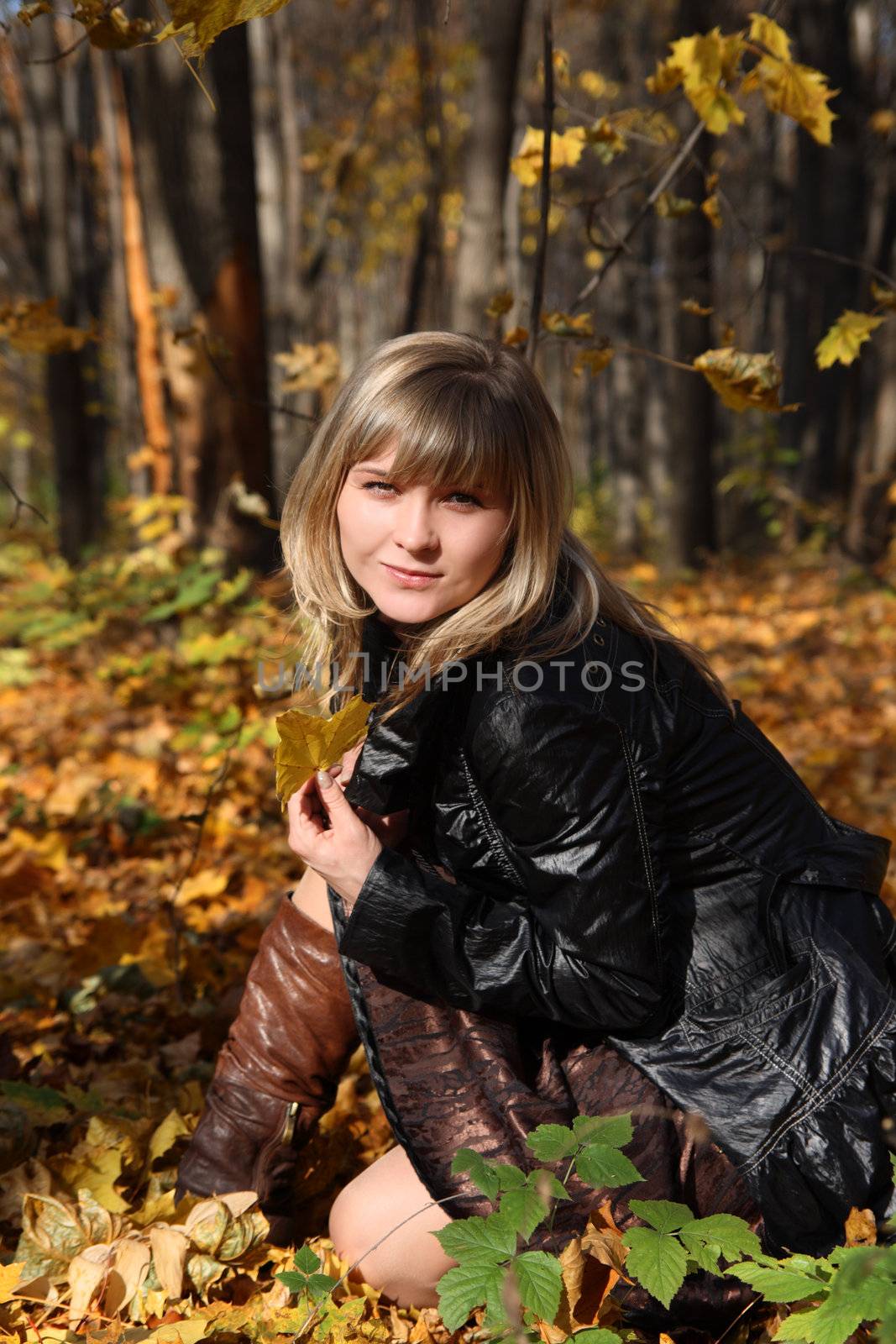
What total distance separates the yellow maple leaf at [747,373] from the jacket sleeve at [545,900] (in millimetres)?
1037

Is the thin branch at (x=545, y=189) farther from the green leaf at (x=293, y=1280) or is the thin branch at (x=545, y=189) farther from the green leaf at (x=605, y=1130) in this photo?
the green leaf at (x=293, y=1280)

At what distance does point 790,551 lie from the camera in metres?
10.2

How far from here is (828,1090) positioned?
1492 mm

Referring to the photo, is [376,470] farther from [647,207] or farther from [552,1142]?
[647,207]

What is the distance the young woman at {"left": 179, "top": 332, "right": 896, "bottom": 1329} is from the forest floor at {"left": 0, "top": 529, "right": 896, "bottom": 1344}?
0.64ft

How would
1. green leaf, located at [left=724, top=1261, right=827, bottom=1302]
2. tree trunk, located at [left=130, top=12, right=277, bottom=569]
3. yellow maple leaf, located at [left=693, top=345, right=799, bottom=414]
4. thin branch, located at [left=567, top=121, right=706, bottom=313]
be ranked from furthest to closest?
tree trunk, located at [left=130, top=12, right=277, bottom=569] → thin branch, located at [left=567, top=121, right=706, bottom=313] → yellow maple leaf, located at [left=693, top=345, right=799, bottom=414] → green leaf, located at [left=724, top=1261, right=827, bottom=1302]

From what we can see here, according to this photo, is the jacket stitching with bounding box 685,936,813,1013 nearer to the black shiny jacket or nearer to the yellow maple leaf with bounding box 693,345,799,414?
the black shiny jacket

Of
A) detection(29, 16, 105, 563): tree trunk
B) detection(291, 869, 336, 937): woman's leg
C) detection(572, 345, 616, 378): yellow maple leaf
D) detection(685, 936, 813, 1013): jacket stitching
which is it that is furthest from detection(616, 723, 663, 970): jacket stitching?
detection(29, 16, 105, 563): tree trunk

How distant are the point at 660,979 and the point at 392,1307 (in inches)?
29.3


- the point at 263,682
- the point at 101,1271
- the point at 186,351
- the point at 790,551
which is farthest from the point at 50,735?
the point at 790,551

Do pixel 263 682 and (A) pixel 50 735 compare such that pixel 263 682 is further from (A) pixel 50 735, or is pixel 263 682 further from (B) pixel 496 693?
(A) pixel 50 735

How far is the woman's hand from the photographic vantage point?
5.28 ft

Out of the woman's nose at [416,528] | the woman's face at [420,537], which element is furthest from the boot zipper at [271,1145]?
the woman's nose at [416,528]

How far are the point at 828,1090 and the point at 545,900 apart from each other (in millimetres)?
485
